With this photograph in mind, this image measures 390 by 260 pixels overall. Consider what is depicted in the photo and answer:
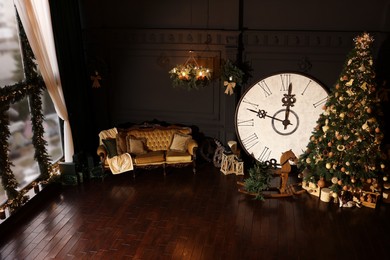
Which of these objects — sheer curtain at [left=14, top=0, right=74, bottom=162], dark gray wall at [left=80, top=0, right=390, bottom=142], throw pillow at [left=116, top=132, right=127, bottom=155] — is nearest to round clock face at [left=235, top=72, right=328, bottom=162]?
dark gray wall at [left=80, top=0, right=390, bottom=142]

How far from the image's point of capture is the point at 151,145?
7.78 m

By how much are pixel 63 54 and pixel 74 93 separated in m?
0.76

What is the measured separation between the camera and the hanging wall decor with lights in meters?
7.07

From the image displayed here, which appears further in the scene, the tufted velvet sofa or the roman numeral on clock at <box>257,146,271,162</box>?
the roman numeral on clock at <box>257,146,271,162</box>

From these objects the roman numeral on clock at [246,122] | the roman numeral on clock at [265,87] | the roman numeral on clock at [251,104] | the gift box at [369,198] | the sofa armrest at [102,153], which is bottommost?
the gift box at [369,198]

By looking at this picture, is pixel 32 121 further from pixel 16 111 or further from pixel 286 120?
pixel 286 120

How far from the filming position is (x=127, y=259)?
516 cm

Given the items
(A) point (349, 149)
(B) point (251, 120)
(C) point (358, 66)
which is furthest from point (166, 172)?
(C) point (358, 66)

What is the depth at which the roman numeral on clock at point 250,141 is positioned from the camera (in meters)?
7.75

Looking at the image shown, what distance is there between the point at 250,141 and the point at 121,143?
242cm

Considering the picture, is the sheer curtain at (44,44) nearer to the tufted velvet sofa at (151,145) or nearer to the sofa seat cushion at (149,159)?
the tufted velvet sofa at (151,145)

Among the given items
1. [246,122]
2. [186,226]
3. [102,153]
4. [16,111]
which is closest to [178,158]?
[102,153]

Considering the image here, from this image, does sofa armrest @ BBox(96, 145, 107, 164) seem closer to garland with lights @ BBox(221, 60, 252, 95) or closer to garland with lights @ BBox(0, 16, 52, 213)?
garland with lights @ BBox(0, 16, 52, 213)

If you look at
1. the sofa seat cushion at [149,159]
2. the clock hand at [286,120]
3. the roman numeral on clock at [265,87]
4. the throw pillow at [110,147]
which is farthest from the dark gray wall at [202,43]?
the sofa seat cushion at [149,159]
